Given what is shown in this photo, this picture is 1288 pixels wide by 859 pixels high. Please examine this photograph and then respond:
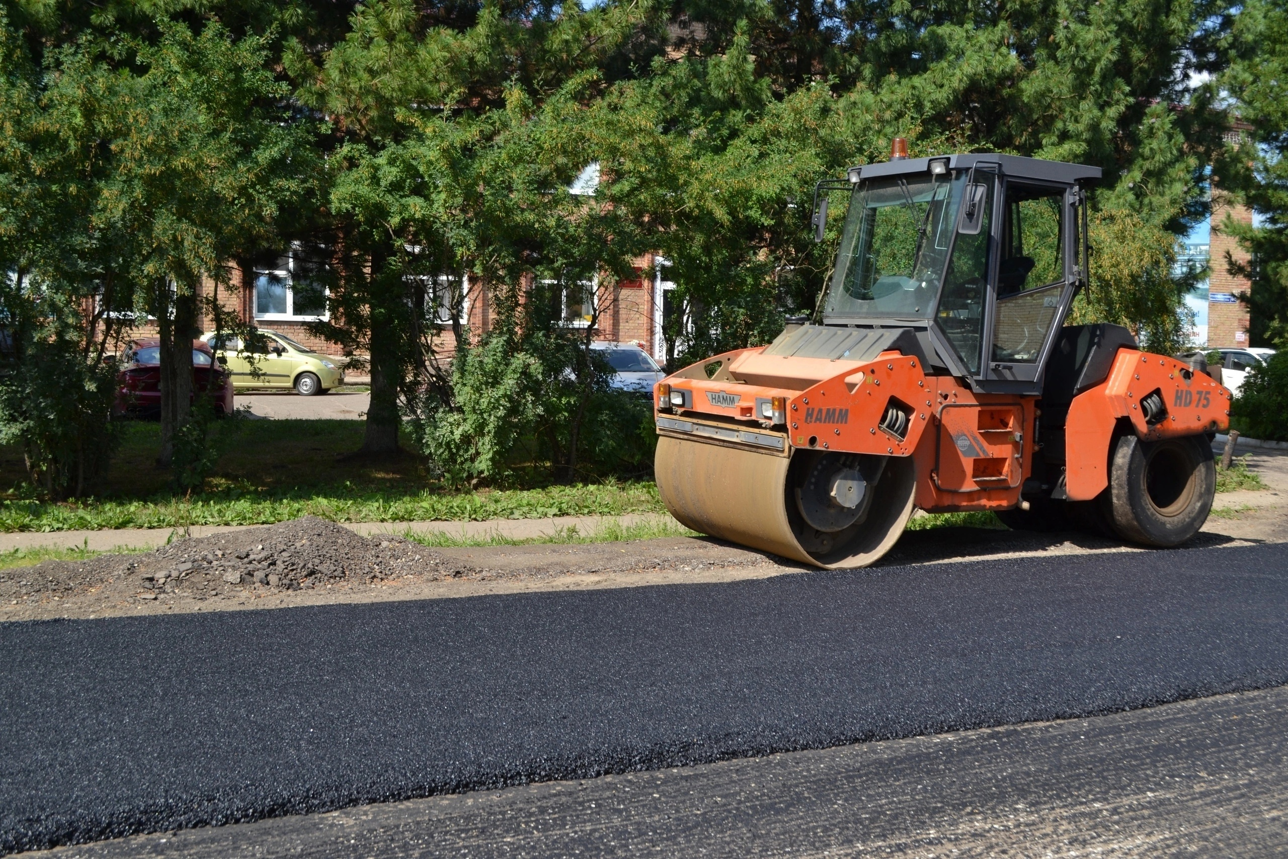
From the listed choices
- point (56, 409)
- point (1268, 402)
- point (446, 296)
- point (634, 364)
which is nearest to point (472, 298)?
point (446, 296)

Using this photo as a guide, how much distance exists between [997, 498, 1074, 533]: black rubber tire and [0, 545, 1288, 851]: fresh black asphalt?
2182 mm

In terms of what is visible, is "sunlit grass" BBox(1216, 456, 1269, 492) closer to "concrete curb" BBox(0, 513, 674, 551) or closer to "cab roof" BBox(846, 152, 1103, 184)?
"cab roof" BBox(846, 152, 1103, 184)

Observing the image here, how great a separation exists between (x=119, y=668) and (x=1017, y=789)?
403cm

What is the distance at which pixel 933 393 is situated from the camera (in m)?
8.04

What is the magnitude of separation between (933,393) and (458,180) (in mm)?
4893

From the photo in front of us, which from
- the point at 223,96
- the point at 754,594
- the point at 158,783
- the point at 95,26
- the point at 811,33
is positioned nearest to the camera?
the point at 158,783

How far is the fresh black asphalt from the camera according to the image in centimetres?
426

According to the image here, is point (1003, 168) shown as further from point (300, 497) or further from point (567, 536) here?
point (300, 497)

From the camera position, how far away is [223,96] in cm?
1038

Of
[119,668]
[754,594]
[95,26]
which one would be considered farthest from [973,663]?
[95,26]

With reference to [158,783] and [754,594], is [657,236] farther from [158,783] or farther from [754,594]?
[158,783]

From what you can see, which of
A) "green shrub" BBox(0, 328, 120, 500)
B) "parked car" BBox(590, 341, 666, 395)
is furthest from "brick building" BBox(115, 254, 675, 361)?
"parked car" BBox(590, 341, 666, 395)

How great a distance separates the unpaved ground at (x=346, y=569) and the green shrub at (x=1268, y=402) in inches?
417

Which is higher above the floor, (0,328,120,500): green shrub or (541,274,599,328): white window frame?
(541,274,599,328): white window frame
